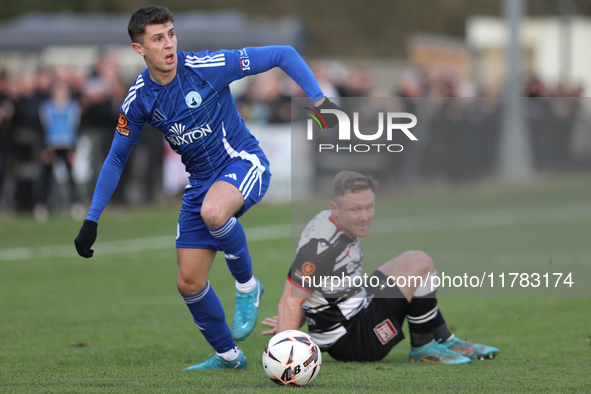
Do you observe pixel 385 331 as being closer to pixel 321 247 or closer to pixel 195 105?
pixel 321 247

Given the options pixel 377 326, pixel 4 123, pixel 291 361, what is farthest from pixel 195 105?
pixel 4 123

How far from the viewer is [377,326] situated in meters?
4.88

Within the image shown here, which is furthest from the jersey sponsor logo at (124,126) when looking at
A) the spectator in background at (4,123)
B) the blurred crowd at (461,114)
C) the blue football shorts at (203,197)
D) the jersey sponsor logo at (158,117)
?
the spectator in background at (4,123)

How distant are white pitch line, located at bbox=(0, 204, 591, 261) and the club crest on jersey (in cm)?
251

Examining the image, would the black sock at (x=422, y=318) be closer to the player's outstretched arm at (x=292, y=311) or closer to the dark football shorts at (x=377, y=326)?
the dark football shorts at (x=377, y=326)

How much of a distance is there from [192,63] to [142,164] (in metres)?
9.83

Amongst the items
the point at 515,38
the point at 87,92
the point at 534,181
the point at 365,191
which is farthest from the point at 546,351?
the point at 515,38

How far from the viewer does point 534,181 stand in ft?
55.9

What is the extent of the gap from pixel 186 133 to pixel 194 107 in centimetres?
17

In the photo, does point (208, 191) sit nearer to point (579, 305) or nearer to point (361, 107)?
point (361, 107)

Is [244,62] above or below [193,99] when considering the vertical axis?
above

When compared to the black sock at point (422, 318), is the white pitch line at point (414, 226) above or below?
below

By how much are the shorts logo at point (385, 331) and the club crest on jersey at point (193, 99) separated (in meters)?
1.81

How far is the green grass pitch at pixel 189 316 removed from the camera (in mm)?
4293
